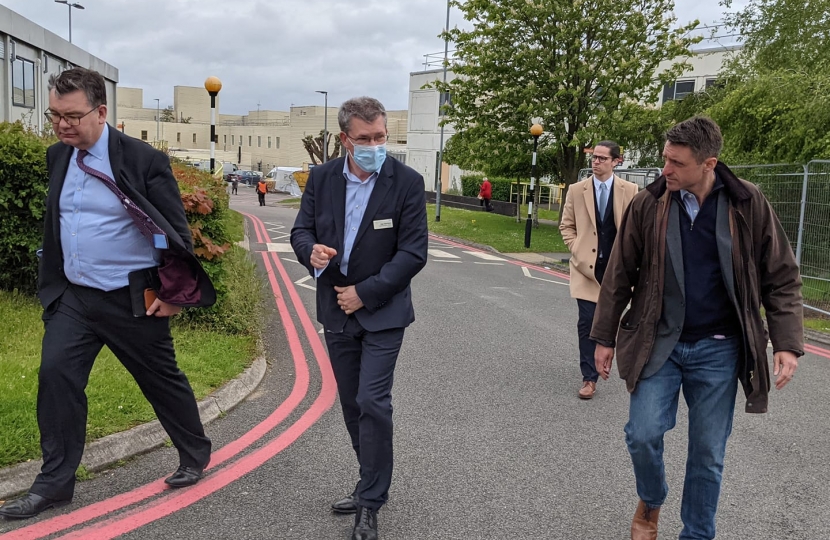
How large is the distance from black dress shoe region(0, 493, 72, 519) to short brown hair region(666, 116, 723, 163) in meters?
3.38

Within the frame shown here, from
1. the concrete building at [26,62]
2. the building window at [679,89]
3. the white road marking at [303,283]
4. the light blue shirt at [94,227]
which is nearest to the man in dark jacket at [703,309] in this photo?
the light blue shirt at [94,227]

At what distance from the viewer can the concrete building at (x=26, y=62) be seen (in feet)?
64.4

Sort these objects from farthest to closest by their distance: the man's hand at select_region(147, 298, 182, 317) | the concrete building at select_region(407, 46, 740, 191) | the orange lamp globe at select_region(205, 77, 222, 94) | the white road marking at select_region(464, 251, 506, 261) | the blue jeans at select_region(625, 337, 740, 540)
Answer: the concrete building at select_region(407, 46, 740, 191), the white road marking at select_region(464, 251, 506, 261), the orange lamp globe at select_region(205, 77, 222, 94), the man's hand at select_region(147, 298, 182, 317), the blue jeans at select_region(625, 337, 740, 540)

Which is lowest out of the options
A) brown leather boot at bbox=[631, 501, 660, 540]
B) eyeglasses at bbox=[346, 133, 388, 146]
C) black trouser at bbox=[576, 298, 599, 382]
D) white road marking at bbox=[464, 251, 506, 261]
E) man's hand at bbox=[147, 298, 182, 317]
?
white road marking at bbox=[464, 251, 506, 261]

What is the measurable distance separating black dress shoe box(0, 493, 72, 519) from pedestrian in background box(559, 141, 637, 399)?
405 centimetres

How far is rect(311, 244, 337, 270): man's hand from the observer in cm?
353

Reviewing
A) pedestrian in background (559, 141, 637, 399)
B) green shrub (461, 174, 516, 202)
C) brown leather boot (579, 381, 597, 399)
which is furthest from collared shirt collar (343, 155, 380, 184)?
green shrub (461, 174, 516, 202)

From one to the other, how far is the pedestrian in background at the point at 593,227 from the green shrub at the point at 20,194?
481 cm

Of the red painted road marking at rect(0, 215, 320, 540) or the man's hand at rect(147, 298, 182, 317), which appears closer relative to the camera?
the red painted road marking at rect(0, 215, 320, 540)

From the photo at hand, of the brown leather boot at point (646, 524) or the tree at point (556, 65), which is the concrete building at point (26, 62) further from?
the brown leather boot at point (646, 524)

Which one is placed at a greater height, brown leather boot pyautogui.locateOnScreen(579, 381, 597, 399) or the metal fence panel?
the metal fence panel

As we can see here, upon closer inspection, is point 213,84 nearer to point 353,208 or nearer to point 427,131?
point 353,208

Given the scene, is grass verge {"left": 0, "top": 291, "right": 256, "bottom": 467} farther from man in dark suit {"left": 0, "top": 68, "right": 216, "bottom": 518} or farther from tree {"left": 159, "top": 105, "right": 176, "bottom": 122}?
tree {"left": 159, "top": 105, "right": 176, "bottom": 122}

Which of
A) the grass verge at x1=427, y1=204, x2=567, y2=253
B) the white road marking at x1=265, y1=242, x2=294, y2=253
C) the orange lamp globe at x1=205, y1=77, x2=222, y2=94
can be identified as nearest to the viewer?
the orange lamp globe at x1=205, y1=77, x2=222, y2=94
